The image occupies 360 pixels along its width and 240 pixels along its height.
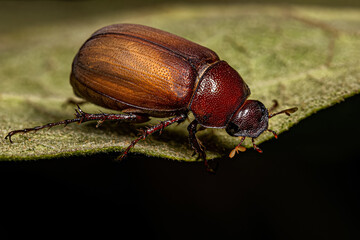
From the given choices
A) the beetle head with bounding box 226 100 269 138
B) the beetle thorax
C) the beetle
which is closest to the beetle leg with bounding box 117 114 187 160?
the beetle

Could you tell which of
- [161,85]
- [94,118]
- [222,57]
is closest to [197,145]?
[161,85]

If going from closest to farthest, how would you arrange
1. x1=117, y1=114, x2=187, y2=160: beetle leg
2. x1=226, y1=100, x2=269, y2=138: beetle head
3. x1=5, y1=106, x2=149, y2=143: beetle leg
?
x1=117, y1=114, x2=187, y2=160: beetle leg, x1=226, y1=100, x2=269, y2=138: beetle head, x1=5, y1=106, x2=149, y2=143: beetle leg

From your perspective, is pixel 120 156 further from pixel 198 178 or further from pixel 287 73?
pixel 287 73

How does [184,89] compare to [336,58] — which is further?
[336,58]

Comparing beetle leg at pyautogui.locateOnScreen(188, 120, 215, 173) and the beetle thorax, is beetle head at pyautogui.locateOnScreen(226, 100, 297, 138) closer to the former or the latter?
the beetle thorax

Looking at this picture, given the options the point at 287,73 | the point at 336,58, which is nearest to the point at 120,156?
the point at 287,73

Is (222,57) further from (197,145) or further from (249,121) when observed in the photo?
(197,145)
